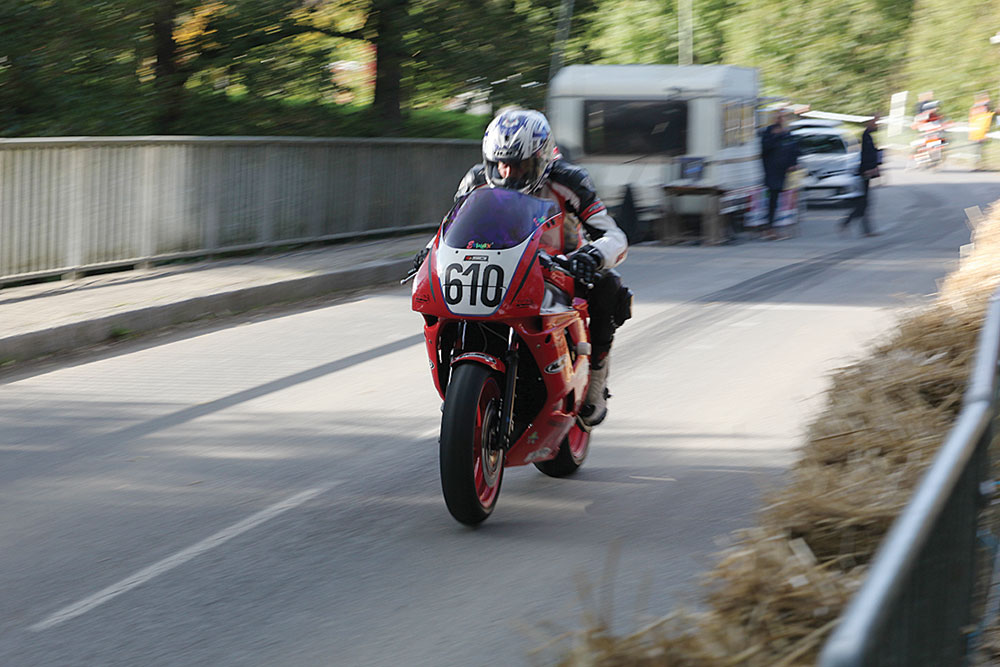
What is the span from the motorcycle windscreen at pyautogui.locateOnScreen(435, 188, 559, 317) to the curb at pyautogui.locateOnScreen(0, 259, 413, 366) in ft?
18.4

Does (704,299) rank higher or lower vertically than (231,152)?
lower

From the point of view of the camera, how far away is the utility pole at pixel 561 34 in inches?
929

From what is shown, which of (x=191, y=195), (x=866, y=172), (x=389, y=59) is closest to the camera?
(x=191, y=195)

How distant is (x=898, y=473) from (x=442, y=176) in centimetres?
1825

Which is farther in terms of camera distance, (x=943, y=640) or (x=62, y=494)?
(x=62, y=494)

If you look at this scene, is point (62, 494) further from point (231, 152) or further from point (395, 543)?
point (231, 152)

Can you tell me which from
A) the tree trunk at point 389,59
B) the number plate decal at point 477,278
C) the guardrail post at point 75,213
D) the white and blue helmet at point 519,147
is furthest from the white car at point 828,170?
the number plate decal at point 477,278

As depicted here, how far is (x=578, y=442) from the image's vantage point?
675 centimetres

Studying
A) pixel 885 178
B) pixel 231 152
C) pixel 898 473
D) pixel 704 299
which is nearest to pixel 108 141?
pixel 231 152

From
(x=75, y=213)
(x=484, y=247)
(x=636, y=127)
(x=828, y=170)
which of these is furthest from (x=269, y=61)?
(x=484, y=247)

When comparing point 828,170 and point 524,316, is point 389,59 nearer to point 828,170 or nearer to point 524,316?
point 828,170

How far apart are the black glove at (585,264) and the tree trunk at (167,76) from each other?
44.4 ft

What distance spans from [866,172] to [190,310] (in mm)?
11983

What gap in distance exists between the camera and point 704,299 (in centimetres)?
1334
